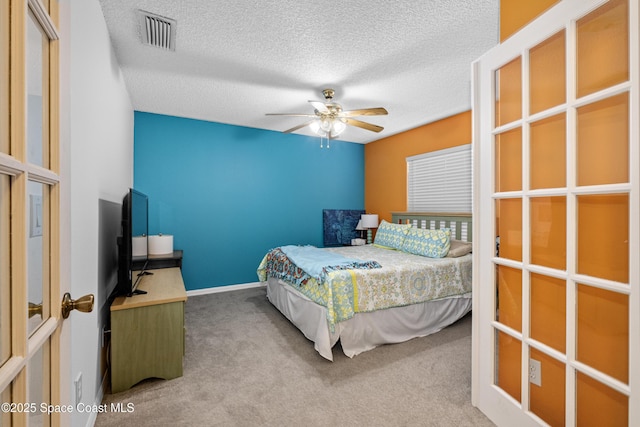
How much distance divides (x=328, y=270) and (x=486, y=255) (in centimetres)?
130

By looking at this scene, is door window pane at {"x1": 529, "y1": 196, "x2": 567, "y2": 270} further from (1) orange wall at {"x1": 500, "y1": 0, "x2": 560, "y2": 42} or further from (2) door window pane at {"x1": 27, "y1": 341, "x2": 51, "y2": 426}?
(2) door window pane at {"x1": 27, "y1": 341, "x2": 51, "y2": 426}

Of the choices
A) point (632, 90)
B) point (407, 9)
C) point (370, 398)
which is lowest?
point (370, 398)

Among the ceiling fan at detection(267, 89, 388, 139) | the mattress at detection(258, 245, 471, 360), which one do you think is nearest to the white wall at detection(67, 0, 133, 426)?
the ceiling fan at detection(267, 89, 388, 139)

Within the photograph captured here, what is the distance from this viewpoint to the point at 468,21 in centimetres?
208

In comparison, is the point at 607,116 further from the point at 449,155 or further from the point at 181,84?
the point at 181,84

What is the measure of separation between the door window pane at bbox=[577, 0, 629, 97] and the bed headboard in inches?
107

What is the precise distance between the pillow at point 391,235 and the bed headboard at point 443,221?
0.37 meters

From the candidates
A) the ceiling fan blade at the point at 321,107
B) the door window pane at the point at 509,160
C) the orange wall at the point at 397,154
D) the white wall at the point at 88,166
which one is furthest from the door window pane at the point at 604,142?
the orange wall at the point at 397,154

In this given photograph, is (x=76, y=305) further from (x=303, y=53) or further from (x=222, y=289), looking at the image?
(x=222, y=289)

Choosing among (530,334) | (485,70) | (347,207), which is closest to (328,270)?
(530,334)

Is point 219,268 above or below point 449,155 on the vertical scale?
below

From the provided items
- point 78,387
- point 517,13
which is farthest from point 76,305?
point 517,13

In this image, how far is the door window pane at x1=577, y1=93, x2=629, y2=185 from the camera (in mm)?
1114

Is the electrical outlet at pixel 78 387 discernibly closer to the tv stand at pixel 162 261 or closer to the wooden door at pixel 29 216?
the wooden door at pixel 29 216
